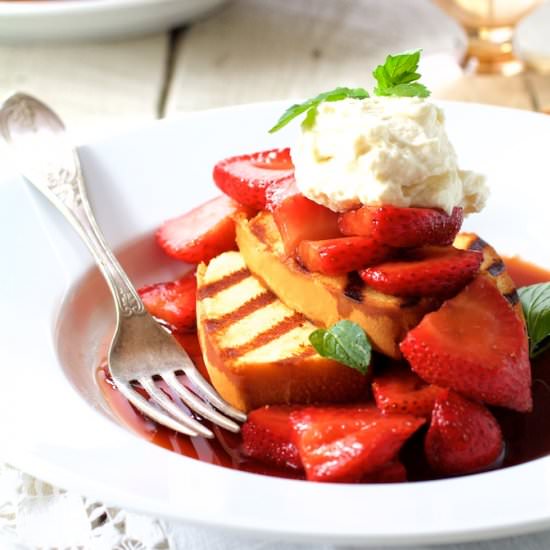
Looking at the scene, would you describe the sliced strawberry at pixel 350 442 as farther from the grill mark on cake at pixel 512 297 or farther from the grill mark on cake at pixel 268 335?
the grill mark on cake at pixel 512 297

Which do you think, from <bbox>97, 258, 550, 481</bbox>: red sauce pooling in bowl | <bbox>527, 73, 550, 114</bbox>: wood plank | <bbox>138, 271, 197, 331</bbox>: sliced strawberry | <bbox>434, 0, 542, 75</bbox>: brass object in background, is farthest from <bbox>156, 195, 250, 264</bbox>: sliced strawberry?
<bbox>434, 0, 542, 75</bbox>: brass object in background

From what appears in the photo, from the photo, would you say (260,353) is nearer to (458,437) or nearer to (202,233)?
(458,437)

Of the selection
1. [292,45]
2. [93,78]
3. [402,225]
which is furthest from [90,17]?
[402,225]

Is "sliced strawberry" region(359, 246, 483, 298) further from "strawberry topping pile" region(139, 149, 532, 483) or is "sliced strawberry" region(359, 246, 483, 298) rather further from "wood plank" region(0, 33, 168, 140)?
"wood plank" region(0, 33, 168, 140)

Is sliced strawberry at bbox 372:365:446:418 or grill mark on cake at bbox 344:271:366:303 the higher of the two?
grill mark on cake at bbox 344:271:366:303

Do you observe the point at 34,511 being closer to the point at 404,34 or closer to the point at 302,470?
the point at 302,470
